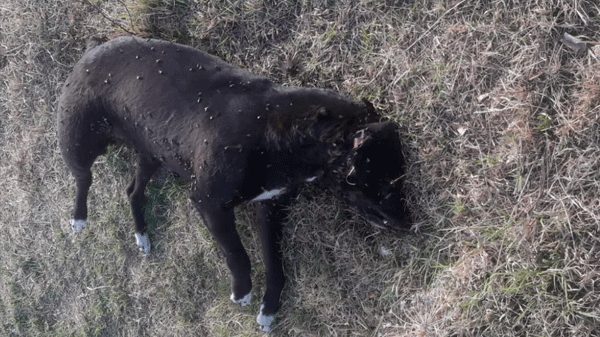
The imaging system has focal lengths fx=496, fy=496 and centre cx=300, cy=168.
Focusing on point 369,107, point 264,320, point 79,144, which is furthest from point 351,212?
point 79,144

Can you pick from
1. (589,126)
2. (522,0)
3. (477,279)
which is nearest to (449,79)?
(522,0)

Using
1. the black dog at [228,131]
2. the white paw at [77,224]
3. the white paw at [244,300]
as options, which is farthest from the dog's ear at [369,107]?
the white paw at [77,224]

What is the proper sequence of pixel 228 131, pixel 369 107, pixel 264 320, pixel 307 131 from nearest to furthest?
pixel 307 131 → pixel 228 131 → pixel 369 107 → pixel 264 320

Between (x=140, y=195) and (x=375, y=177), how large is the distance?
2.23 metres

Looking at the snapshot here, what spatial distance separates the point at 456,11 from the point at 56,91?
371 centimetres

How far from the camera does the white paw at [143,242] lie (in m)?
4.53

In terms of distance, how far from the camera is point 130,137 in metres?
3.69

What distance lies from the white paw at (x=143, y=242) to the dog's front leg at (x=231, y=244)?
1.03 meters

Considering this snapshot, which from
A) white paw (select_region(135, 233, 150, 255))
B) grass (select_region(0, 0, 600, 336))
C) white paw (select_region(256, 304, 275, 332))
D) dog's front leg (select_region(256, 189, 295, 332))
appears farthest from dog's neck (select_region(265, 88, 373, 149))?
white paw (select_region(135, 233, 150, 255))

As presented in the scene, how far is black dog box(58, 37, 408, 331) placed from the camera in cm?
313

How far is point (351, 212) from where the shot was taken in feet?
12.6

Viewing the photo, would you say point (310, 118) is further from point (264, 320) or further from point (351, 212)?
point (264, 320)

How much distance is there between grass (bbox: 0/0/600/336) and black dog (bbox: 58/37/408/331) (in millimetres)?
423

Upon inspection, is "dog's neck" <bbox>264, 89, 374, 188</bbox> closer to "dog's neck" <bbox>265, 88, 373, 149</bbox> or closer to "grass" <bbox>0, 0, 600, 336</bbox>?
"dog's neck" <bbox>265, 88, 373, 149</bbox>
